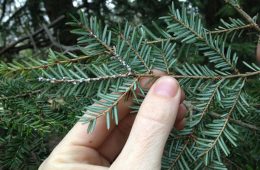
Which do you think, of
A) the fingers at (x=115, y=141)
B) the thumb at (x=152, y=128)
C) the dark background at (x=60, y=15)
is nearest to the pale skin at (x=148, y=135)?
the thumb at (x=152, y=128)

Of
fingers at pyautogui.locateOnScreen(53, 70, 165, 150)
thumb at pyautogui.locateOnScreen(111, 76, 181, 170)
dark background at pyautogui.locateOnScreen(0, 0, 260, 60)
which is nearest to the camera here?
thumb at pyautogui.locateOnScreen(111, 76, 181, 170)

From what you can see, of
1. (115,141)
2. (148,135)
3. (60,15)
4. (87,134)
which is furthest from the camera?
(60,15)

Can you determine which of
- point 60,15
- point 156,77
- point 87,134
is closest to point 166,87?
point 156,77

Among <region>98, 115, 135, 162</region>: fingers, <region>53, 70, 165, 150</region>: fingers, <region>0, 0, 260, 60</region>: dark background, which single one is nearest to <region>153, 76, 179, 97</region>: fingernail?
<region>53, 70, 165, 150</region>: fingers

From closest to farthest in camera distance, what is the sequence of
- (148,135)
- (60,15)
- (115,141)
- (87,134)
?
(148,135), (87,134), (115,141), (60,15)

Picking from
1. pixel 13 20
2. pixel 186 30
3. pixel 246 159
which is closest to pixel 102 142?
pixel 186 30

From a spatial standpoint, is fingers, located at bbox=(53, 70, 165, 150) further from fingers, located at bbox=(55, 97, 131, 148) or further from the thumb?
the thumb

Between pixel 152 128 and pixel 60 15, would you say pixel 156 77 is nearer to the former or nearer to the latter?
pixel 152 128

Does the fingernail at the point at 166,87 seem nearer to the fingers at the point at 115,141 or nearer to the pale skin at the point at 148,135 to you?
the pale skin at the point at 148,135
